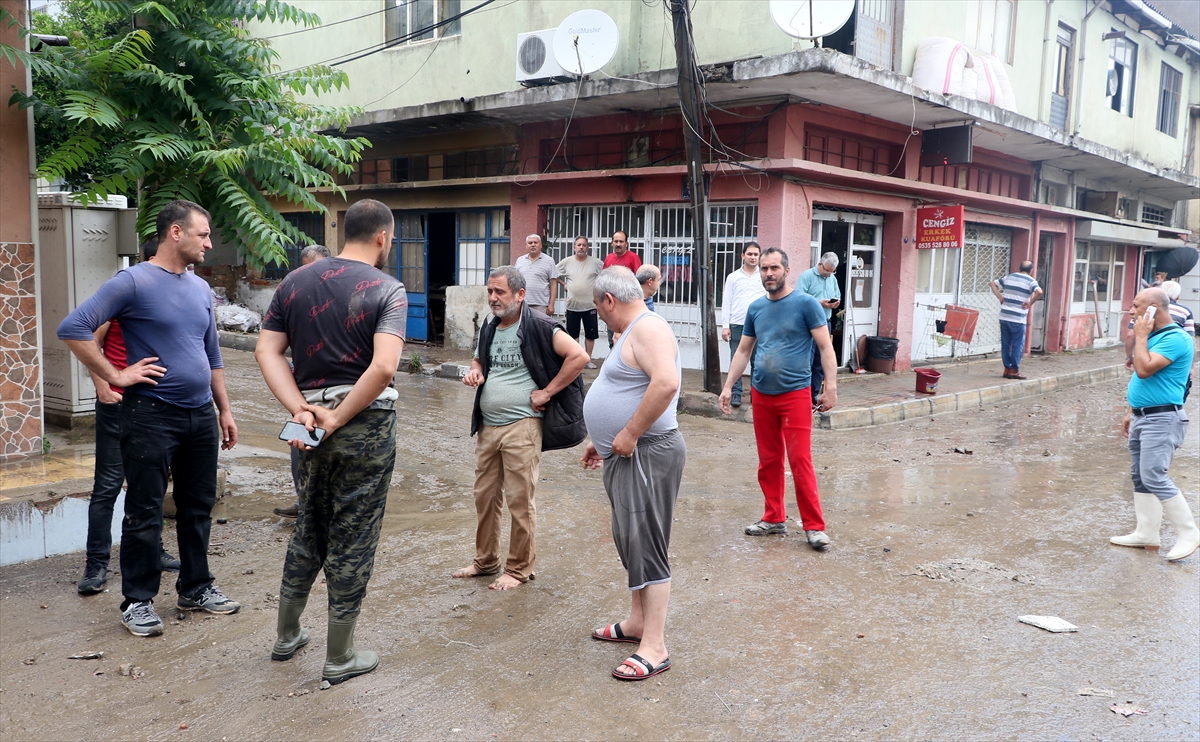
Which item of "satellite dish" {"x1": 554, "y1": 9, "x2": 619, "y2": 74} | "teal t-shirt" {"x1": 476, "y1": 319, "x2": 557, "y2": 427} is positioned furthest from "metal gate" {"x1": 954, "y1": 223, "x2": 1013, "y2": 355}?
"teal t-shirt" {"x1": 476, "y1": 319, "x2": 557, "y2": 427}

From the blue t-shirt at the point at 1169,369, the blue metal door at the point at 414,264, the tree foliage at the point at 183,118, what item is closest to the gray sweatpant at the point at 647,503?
the tree foliage at the point at 183,118

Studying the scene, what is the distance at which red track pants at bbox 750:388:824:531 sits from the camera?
5.83 meters

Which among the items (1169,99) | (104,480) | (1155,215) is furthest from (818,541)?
(1155,215)

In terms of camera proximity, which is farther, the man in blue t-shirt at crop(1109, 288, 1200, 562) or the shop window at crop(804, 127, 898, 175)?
the shop window at crop(804, 127, 898, 175)

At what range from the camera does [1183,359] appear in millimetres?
5801

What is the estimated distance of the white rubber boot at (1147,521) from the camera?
230 inches

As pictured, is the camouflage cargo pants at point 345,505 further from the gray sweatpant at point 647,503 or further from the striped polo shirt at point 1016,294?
the striped polo shirt at point 1016,294

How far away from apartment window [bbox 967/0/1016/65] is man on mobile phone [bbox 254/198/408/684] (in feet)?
46.9

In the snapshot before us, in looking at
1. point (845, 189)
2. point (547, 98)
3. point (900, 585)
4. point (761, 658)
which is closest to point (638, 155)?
point (547, 98)

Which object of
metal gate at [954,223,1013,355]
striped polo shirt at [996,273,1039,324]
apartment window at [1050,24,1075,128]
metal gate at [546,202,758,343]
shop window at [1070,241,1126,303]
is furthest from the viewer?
shop window at [1070,241,1126,303]

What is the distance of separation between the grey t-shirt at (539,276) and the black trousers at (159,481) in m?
8.18

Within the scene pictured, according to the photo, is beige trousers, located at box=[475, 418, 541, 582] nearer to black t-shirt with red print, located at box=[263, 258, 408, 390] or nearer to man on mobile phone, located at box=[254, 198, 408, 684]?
man on mobile phone, located at box=[254, 198, 408, 684]

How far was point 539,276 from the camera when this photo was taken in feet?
40.8

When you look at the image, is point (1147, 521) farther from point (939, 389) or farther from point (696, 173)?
point (939, 389)
